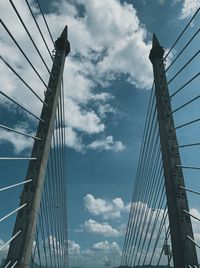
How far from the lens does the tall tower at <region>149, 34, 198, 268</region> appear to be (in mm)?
8730

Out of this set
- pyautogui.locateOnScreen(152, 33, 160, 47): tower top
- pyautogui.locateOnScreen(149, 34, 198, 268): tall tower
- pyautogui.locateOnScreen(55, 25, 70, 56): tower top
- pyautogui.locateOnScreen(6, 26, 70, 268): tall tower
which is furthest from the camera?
pyautogui.locateOnScreen(152, 33, 160, 47): tower top

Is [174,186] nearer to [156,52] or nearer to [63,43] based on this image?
[156,52]

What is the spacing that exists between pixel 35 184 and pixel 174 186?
434cm

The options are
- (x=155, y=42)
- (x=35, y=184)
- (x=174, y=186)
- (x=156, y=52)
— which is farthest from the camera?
(x=155, y=42)

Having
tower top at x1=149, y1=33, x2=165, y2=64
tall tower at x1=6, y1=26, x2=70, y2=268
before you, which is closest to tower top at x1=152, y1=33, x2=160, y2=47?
tower top at x1=149, y1=33, x2=165, y2=64

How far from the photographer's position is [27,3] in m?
8.47

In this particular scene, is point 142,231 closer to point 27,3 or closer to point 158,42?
point 158,42

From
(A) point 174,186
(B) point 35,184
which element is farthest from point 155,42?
(B) point 35,184

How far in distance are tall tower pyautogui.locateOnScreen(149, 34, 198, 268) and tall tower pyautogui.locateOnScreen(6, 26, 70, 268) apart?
391 centimetres

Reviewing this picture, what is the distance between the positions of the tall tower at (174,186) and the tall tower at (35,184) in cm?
391

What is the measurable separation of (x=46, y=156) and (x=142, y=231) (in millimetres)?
8092

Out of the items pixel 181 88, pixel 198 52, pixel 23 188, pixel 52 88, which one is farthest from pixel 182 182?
pixel 52 88

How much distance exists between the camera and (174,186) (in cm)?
955

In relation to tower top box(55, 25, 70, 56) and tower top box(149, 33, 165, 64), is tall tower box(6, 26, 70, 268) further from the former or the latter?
tower top box(149, 33, 165, 64)
